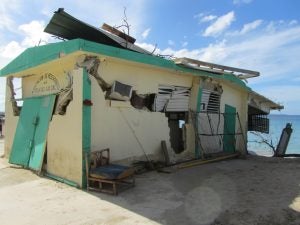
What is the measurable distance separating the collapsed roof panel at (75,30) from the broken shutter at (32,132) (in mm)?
1855

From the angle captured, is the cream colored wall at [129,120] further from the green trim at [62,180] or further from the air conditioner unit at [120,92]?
the green trim at [62,180]

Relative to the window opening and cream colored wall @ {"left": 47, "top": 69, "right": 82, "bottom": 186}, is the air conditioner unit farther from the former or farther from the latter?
the window opening

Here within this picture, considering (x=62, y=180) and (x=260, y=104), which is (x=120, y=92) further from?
(x=260, y=104)

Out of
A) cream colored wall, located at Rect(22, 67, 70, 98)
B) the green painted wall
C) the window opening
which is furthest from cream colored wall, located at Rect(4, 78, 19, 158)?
the green painted wall

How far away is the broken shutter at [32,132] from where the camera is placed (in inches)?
350

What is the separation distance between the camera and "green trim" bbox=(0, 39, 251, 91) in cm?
760

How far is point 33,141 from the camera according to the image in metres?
9.33

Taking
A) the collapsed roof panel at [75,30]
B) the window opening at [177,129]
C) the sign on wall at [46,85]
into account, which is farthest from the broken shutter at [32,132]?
the window opening at [177,129]

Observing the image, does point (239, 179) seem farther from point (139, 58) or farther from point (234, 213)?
point (139, 58)

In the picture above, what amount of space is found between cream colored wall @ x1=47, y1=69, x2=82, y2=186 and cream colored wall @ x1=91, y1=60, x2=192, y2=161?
1.28 ft

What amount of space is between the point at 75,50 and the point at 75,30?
2.32m

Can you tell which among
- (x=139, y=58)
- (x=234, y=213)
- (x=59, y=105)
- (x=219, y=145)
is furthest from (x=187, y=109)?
(x=234, y=213)

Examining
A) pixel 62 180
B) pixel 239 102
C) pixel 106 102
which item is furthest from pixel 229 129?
pixel 62 180

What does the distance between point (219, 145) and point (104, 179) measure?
648 centimetres
